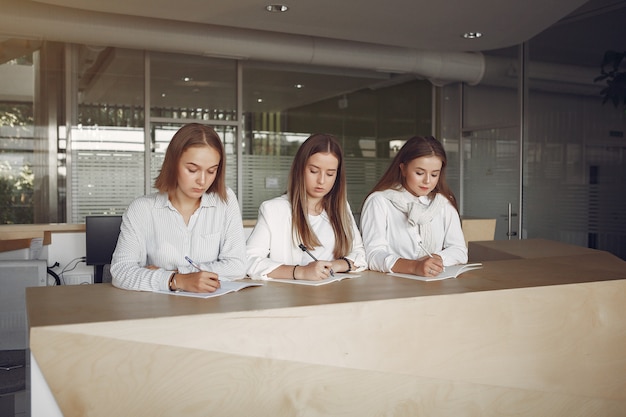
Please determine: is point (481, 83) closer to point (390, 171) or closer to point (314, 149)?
point (390, 171)

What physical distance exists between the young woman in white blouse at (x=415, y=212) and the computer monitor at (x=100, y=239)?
Answer: 1914 millimetres

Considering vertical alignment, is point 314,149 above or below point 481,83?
below

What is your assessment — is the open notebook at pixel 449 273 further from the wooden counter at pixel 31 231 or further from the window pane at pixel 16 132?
the window pane at pixel 16 132

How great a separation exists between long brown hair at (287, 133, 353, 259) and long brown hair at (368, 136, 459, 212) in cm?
31

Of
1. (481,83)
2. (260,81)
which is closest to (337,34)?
(260,81)

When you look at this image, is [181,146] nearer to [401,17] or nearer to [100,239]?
[100,239]

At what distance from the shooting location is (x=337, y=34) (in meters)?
6.03

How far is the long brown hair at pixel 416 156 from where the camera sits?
8.30 ft

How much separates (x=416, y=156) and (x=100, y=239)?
224 centimetres

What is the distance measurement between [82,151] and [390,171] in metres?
4.70

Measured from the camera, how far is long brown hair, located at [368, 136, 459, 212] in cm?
253

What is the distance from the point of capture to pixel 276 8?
16.8ft

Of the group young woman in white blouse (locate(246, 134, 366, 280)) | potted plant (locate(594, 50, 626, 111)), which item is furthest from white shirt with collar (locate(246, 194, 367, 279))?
potted plant (locate(594, 50, 626, 111))

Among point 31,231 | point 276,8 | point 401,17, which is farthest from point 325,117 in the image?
point 31,231
